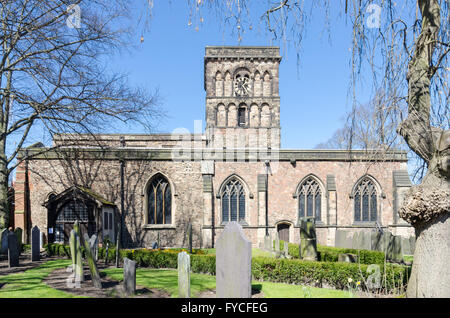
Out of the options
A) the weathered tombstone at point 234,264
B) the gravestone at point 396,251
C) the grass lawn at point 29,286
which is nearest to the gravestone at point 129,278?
the grass lawn at point 29,286

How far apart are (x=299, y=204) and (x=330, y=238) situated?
2.58m

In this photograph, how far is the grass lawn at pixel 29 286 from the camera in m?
8.22

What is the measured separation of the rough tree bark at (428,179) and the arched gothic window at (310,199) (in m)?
15.9

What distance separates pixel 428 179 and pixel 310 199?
16298 millimetres

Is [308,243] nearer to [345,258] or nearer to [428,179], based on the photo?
[345,258]

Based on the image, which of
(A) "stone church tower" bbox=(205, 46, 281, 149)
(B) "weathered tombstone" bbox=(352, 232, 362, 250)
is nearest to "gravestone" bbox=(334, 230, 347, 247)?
(B) "weathered tombstone" bbox=(352, 232, 362, 250)

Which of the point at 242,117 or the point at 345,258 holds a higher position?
the point at 242,117

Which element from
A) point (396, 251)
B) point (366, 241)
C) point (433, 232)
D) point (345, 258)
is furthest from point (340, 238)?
point (433, 232)

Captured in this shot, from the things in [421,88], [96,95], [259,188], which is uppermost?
[96,95]

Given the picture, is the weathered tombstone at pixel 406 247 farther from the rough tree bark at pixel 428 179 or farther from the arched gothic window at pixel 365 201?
the rough tree bark at pixel 428 179

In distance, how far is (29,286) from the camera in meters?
9.16
